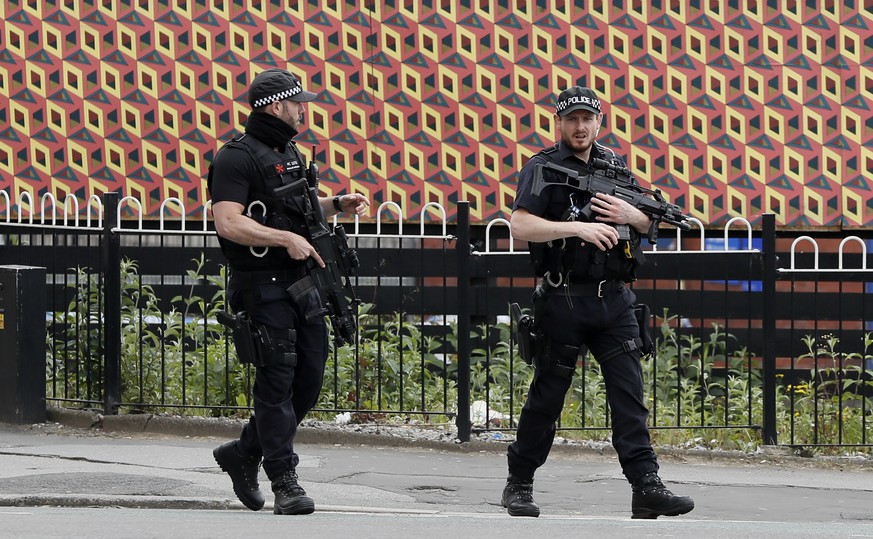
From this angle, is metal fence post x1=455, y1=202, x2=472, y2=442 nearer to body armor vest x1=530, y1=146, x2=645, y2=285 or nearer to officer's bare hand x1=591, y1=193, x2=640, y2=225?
body armor vest x1=530, y1=146, x2=645, y2=285

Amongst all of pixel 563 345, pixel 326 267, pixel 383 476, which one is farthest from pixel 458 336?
pixel 326 267

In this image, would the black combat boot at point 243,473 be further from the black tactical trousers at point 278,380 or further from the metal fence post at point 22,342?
the metal fence post at point 22,342

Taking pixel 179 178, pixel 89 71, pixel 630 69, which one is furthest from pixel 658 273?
pixel 89 71

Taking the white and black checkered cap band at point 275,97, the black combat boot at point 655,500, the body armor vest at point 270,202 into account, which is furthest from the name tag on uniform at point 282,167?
the black combat boot at point 655,500

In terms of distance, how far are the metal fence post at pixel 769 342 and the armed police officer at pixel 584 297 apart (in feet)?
6.92

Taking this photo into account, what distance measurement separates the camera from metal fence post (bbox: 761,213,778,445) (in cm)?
927

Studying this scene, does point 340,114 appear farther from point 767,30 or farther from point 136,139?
point 767,30

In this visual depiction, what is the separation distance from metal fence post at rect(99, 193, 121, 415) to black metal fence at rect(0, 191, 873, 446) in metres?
0.01

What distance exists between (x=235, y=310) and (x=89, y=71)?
5099 millimetres

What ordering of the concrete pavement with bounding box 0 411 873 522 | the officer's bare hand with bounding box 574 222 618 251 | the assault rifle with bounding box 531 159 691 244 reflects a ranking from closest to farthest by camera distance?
the officer's bare hand with bounding box 574 222 618 251, the assault rifle with bounding box 531 159 691 244, the concrete pavement with bounding box 0 411 873 522

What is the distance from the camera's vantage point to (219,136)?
38.6 feet

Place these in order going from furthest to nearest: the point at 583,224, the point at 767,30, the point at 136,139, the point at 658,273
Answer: the point at 136,139
the point at 767,30
the point at 658,273
the point at 583,224

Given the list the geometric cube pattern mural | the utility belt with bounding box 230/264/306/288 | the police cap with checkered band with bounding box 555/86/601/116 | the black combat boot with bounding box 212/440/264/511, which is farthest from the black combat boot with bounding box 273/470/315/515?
the geometric cube pattern mural

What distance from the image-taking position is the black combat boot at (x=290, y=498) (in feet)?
23.4
